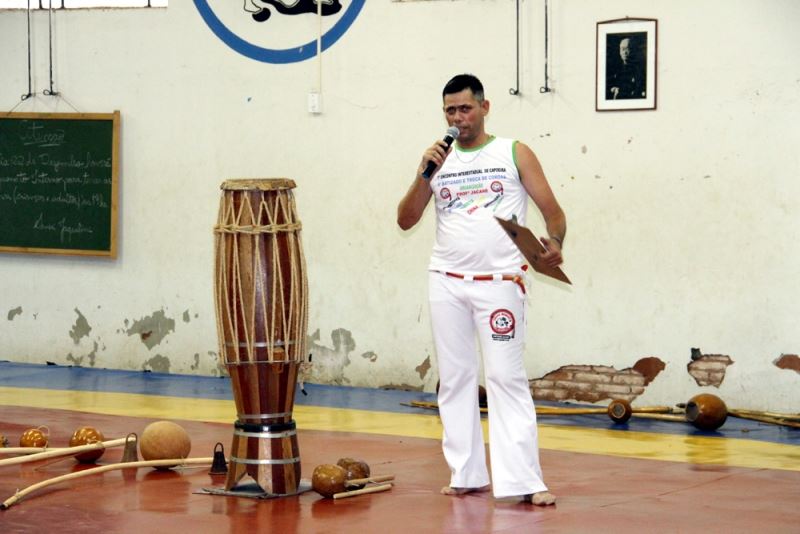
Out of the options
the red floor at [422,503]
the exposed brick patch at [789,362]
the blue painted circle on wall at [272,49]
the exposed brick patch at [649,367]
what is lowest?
the red floor at [422,503]

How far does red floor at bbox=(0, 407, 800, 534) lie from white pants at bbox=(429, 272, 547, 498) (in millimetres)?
139

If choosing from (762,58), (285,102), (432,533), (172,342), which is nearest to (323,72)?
(285,102)

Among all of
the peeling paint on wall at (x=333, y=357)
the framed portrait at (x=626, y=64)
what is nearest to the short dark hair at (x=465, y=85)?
the framed portrait at (x=626, y=64)

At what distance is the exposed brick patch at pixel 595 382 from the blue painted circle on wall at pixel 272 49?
9.70ft

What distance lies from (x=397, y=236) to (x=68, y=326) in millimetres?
3000

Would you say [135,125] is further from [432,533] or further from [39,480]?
[432,533]

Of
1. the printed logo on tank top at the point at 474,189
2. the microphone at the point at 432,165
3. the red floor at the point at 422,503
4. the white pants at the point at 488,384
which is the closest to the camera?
the red floor at the point at 422,503

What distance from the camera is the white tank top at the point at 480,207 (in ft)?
17.7

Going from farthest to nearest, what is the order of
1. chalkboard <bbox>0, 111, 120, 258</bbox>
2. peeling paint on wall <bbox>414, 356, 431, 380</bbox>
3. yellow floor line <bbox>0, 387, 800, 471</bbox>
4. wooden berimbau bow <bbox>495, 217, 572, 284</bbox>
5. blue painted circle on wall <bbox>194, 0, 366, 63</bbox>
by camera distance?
chalkboard <bbox>0, 111, 120, 258</bbox>, blue painted circle on wall <bbox>194, 0, 366, 63</bbox>, peeling paint on wall <bbox>414, 356, 431, 380</bbox>, yellow floor line <bbox>0, 387, 800, 471</bbox>, wooden berimbau bow <bbox>495, 217, 572, 284</bbox>

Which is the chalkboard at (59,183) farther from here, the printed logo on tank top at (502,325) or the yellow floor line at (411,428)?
the printed logo on tank top at (502,325)

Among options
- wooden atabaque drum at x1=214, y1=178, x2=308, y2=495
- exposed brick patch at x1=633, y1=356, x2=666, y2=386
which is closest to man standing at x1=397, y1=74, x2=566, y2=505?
wooden atabaque drum at x1=214, y1=178, x2=308, y2=495

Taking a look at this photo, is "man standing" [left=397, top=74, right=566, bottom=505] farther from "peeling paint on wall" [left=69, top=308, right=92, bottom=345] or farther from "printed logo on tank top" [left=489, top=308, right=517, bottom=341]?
"peeling paint on wall" [left=69, top=308, right=92, bottom=345]

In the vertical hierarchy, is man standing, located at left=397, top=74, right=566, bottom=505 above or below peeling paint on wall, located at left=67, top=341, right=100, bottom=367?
above

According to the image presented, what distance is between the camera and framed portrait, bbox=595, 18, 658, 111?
28.5 ft
